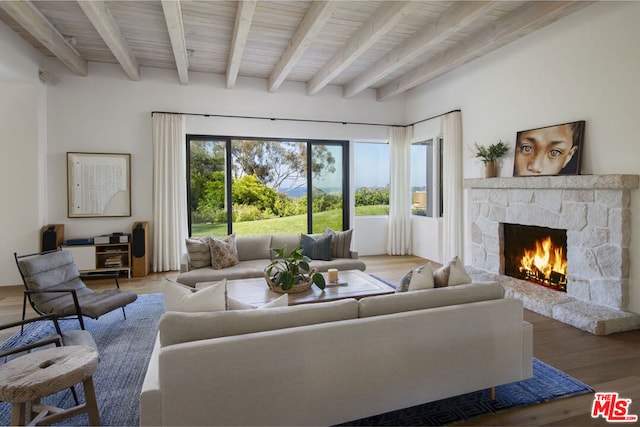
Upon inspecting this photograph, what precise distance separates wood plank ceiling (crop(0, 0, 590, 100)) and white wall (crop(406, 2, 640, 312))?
0.28 meters

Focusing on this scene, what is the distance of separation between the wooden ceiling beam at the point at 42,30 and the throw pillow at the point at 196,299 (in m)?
3.31

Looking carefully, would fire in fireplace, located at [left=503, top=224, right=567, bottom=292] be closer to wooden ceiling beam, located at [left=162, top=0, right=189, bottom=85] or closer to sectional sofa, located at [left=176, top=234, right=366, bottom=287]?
sectional sofa, located at [left=176, top=234, right=366, bottom=287]

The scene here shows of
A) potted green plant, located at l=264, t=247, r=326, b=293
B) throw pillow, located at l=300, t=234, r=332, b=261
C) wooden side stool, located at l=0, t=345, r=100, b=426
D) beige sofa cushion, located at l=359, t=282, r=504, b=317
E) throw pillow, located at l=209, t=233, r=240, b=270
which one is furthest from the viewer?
throw pillow, located at l=300, t=234, r=332, b=261

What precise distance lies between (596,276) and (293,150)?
4.88 m

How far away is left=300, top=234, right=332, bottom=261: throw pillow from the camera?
4.81m

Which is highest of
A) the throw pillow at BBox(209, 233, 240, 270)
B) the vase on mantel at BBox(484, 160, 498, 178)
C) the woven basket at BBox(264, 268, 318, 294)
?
the vase on mantel at BBox(484, 160, 498, 178)

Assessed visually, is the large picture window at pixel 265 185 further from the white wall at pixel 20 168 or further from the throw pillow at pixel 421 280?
the throw pillow at pixel 421 280

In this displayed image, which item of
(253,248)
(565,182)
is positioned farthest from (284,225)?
(565,182)

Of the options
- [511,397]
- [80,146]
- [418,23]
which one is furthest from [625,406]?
[80,146]

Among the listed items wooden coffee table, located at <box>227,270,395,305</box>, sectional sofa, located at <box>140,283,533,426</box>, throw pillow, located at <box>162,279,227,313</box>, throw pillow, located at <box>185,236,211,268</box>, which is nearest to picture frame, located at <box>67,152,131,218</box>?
throw pillow, located at <box>185,236,211,268</box>

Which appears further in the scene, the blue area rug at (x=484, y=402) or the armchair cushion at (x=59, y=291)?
the armchair cushion at (x=59, y=291)

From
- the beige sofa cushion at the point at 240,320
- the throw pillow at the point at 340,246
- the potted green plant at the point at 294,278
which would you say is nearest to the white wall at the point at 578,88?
the throw pillow at the point at 340,246

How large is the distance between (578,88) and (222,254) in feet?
14.5

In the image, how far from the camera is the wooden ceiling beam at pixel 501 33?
3.56 m
